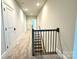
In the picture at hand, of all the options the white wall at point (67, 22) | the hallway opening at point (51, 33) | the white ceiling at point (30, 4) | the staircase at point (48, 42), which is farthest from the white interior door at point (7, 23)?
the white ceiling at point (30, 4)

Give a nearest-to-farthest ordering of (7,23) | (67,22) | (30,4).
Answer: (67,22) → (7,23) → (30,4)

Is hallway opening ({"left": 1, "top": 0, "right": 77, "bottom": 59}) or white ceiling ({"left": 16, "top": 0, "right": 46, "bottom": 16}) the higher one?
white ceiling ({"left": 16, "top": 0, "right": 46, "bottom": 16})

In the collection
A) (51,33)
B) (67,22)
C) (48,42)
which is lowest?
(48,42)

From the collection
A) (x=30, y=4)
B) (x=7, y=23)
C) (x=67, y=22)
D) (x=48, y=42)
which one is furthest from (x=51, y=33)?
(x=30, y=4)

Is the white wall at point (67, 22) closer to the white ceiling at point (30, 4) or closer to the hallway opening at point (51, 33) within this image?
the hallway opening at point (51, 33)

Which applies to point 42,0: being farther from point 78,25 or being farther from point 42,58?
point 78,25

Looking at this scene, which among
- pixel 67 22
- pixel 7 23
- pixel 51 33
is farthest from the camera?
pixel 51 33

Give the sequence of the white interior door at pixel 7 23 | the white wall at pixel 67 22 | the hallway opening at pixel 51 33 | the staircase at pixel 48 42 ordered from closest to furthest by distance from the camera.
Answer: the white wall at pixel 67 22 < the hallway opening at pixel 51 33 < the white interior door at pixel 7 23 < the staircase at pixel 48 42

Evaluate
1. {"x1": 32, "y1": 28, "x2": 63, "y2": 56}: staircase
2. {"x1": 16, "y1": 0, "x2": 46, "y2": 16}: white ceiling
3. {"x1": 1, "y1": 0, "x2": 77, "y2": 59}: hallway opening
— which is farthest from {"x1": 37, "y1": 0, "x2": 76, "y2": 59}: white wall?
{"x1": 16, "y1": 0, "x2": 46, "y2": 16}: white ceiling

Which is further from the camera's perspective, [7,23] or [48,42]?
[48,42]

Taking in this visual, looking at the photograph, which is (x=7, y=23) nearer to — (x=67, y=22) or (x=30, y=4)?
(x=67, y=22)

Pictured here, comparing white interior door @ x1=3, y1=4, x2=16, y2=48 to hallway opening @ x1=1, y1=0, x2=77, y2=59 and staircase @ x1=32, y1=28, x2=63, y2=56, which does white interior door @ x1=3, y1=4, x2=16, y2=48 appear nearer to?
hallway opening @ x1=1, y1=0, x2=77, y2=59

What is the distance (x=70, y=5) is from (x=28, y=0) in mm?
5080

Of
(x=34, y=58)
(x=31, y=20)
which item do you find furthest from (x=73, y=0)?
(x=31, y=20)
